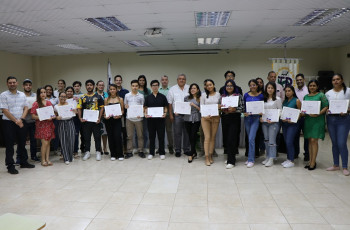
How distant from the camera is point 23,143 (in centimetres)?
441

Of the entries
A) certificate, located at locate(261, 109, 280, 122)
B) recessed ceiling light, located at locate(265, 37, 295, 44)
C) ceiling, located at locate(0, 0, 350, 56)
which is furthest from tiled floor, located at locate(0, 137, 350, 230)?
recessed ceiling light, located at locate(265, 37, 295, 44)

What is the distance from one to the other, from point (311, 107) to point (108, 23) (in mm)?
4473

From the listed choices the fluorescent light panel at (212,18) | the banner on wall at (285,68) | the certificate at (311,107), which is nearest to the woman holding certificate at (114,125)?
the fluorescent light panel at (212,18)

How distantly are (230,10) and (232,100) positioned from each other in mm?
1826

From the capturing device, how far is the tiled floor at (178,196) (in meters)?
2.57

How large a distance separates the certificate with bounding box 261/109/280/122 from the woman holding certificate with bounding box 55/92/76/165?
11.2 ft

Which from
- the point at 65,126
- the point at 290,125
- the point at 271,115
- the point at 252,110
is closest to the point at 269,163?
the point at 290,125

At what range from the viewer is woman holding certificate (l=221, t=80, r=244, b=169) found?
13.6 ft

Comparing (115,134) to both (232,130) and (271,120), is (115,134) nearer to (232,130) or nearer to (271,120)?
(232,130)

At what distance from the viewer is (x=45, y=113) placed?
4.38 meters

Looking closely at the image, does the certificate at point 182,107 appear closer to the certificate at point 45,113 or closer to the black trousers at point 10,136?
the certificate at point 45,113

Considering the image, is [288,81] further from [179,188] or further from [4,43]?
[4,43]

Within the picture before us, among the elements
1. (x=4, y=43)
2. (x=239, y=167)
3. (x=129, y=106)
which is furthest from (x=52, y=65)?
(x=239, y=167)

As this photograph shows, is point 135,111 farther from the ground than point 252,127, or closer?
farther from the ground
